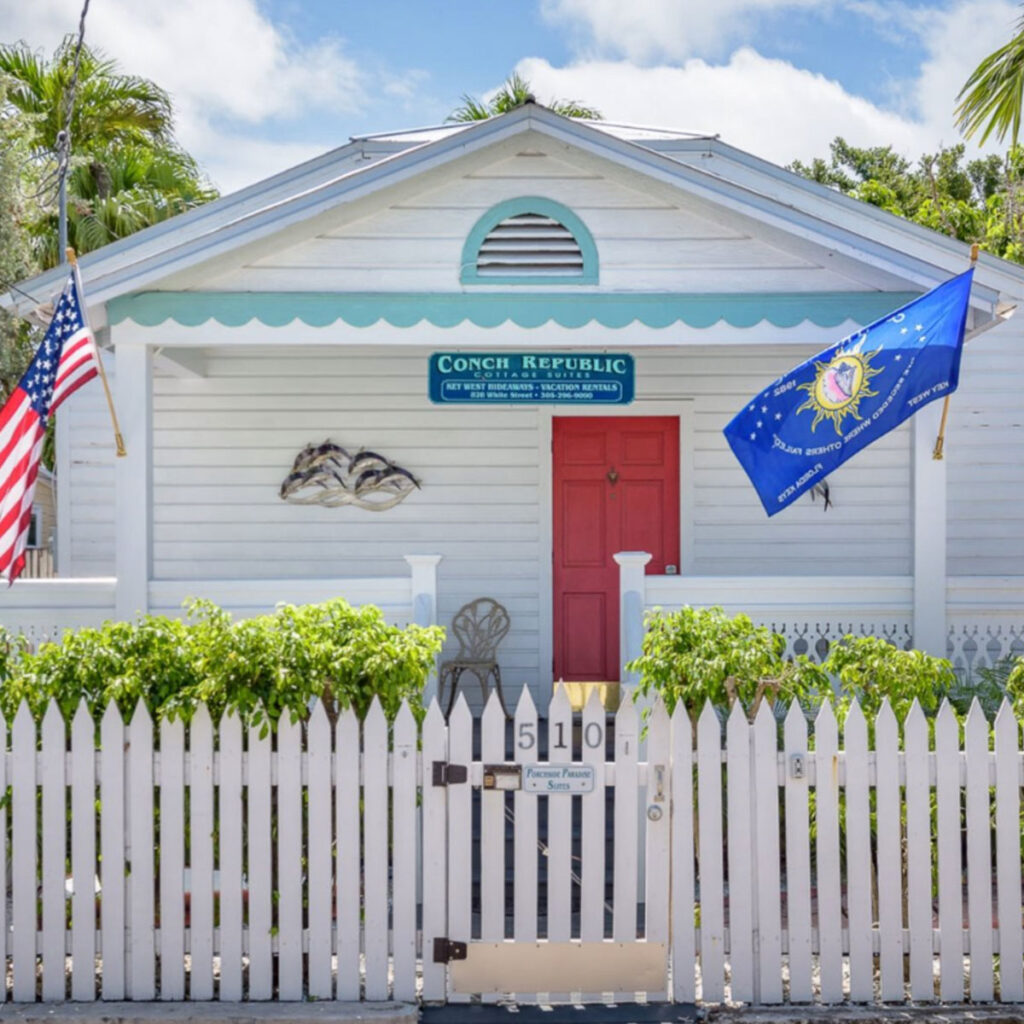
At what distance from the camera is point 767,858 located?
462 centimetres

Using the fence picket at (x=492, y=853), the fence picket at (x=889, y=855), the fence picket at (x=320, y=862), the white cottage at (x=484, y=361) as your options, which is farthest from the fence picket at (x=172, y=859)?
the white cottage at (x=484, y=361)

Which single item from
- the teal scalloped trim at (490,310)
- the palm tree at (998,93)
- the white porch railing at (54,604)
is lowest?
the white porch railing at (54,604)

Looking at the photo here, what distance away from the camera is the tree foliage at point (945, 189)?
19703 mm

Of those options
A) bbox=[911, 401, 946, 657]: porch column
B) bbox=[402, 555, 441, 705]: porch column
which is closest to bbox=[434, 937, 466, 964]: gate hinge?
bbox=[402, 555, 441, 705]: porch column

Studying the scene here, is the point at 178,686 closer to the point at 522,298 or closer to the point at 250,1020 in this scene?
the point at 250,1020

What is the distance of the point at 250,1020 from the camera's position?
441 cm

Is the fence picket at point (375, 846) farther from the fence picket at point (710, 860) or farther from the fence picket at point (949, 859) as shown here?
the fence picket at point (949, 859)

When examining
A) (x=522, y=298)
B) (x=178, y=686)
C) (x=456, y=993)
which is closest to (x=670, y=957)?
(x=456, y=993)

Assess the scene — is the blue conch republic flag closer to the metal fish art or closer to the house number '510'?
the house number '510'

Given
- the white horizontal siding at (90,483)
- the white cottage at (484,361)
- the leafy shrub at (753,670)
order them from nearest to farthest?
1. the leafy shrub at (753,670)
2. the white cottage at (484,361)
3. the white horizontal siding at (90,483)

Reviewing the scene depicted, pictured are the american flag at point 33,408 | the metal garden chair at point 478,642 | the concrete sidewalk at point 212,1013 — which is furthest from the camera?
the metal garden chair at point 478,642

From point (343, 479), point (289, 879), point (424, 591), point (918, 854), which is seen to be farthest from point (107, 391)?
point (918, 854)

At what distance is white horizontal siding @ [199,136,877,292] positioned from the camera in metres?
8.08

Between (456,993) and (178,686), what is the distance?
1646mm
